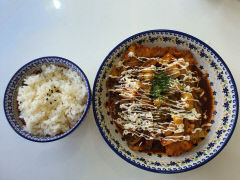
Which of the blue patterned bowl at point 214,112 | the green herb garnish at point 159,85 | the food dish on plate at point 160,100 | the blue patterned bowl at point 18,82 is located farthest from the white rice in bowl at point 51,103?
the green herb garnish at point 159,85

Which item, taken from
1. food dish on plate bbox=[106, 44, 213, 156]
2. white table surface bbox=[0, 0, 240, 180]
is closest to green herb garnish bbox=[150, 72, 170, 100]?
food dish on plate bbox=[106, 44, 213, 156]

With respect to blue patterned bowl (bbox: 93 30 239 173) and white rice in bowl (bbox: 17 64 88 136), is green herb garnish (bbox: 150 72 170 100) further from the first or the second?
white rice in bowl (bbox: 17 64 88 136)

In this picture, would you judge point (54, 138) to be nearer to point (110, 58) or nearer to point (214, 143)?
point (110, 58)

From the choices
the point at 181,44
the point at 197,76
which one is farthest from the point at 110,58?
the point at 197,76

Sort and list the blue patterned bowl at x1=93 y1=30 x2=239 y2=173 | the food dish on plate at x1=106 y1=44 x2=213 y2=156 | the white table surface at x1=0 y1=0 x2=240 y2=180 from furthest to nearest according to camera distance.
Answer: the white table surface at x1=0 y1=0 x2=240 y2=180 → the food dish on plate at x1=106 y1=44 x2=213 y2=156 → the blue patterned bowl at x1=93 y1=30 x2=239 y2=173

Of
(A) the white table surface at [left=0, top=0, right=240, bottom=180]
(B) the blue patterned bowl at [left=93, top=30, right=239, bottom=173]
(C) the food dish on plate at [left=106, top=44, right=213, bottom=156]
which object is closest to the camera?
(B) the blue patterned bowl at [left=93, top=30, right=239, bottom=173]

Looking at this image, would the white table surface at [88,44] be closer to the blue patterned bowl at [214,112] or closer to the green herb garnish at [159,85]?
the blue patterned bowl at [214,112]
